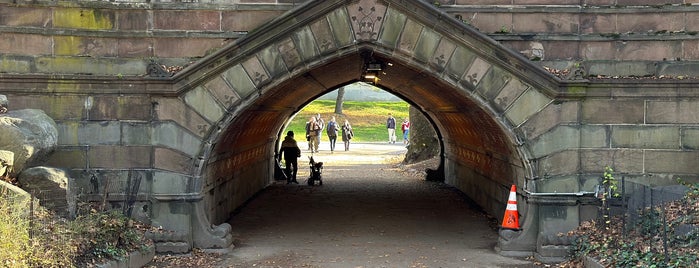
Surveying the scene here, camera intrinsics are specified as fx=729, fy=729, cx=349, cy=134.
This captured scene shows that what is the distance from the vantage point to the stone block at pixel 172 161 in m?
11.7

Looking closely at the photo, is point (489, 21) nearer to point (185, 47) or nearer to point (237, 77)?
point (237, 77)

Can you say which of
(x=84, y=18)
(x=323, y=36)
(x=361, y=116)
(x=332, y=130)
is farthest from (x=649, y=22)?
(x=361, y=116)

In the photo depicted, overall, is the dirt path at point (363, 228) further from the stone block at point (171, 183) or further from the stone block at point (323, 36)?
the stone block at point (323, 36)

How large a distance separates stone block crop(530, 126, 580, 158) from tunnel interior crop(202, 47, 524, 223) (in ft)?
Answer: 1.22

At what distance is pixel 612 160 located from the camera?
38.0ft

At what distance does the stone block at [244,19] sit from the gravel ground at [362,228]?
3.68 m

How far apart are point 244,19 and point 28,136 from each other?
12.3ft

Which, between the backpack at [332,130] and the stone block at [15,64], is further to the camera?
the backpack at [332,130]

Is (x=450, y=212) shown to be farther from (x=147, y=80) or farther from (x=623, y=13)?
(x=147, y=80)

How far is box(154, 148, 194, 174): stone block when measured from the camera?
11.7 metres

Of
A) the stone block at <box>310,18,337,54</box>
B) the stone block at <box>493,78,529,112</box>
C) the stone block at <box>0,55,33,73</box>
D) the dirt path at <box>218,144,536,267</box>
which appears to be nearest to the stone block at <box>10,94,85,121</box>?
the stone block at <box>0,55,33,73</box>

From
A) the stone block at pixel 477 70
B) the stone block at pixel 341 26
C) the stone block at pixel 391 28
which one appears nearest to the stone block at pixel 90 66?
the stone block at pixel 341 26

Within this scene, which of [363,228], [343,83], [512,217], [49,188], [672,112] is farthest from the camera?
[343,83]

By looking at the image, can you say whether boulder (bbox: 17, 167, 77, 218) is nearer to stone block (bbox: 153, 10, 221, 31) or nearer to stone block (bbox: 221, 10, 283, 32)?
stone block (bbox: 153, 10, 221, 31)
